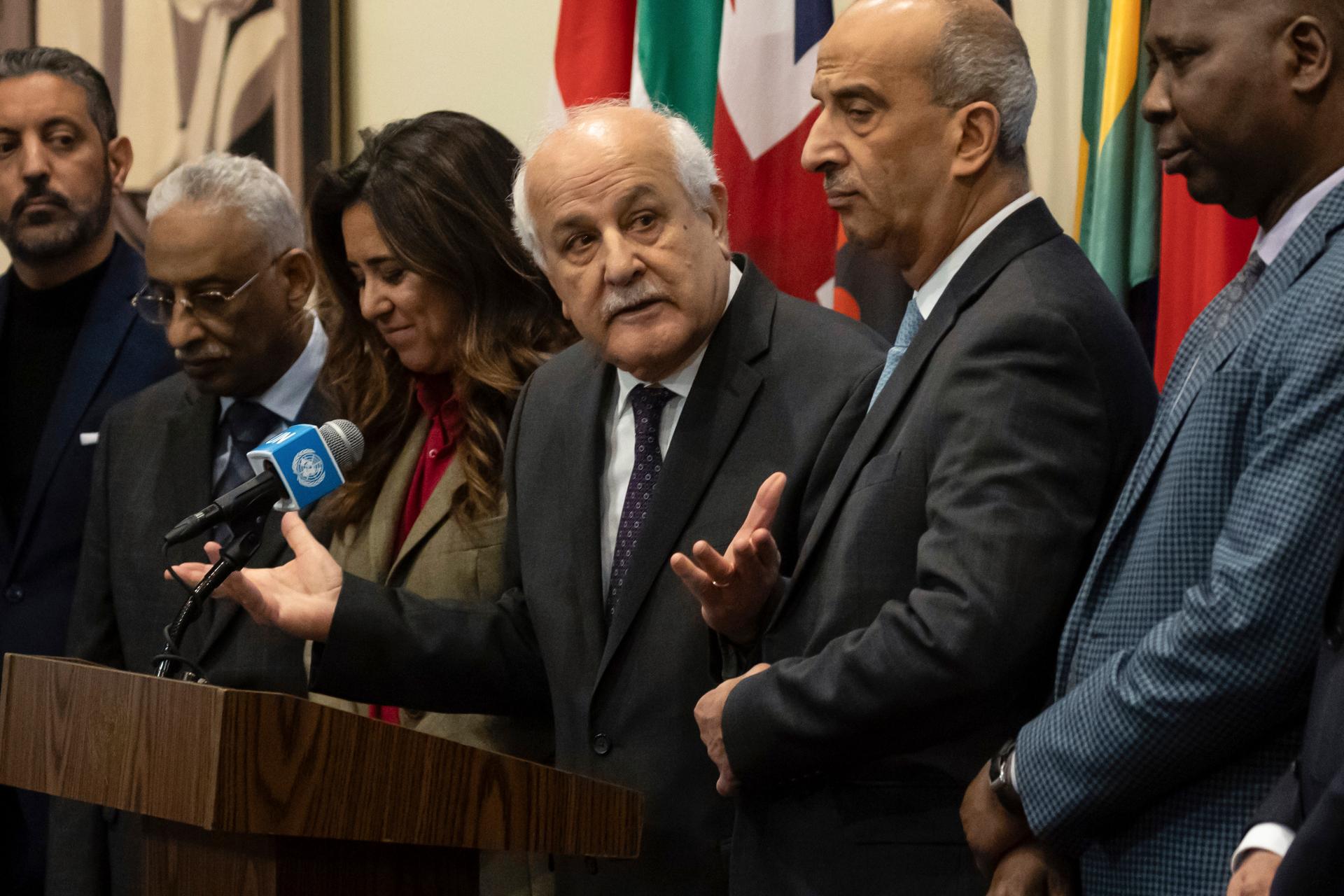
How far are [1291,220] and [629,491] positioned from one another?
111 centimetres

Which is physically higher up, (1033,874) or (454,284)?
(454,284)

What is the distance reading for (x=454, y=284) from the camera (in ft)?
9.87

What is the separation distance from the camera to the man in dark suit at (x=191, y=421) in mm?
3143

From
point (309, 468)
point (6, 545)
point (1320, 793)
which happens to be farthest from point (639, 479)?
point (6, 545)

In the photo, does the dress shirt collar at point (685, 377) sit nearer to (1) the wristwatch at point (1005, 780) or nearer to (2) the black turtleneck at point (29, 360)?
(1) the wristwatch at point (1005, 780)

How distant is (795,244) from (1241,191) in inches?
74.1

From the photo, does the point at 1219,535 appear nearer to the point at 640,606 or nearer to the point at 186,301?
the point at 640,606

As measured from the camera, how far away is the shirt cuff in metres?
1.44

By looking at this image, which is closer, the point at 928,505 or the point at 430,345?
the point at 928,505

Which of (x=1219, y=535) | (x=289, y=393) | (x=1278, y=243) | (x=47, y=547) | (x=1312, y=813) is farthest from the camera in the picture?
(x=47, y=547)

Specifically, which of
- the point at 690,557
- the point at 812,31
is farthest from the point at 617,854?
the point at 812,31

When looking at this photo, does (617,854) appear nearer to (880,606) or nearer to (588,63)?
(880,606)

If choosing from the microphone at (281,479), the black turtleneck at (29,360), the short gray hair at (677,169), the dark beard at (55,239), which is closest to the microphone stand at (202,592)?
the microphone at (281,479)

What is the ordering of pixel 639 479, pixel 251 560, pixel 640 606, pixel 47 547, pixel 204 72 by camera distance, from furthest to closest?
1. pixel 204 72
2. pixel 47 547
3. pixel 251 560
4. pixel 639 479
5. pixel 640 606
